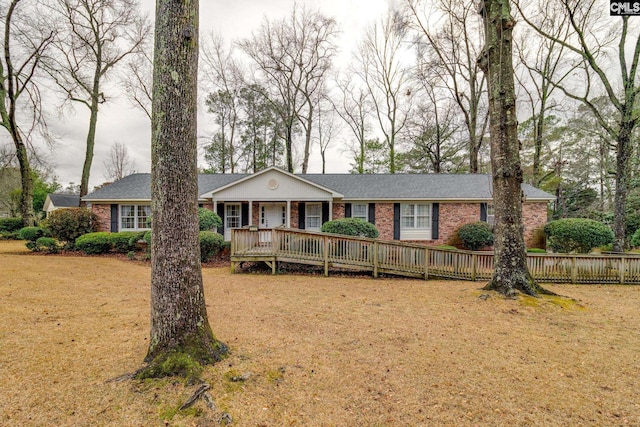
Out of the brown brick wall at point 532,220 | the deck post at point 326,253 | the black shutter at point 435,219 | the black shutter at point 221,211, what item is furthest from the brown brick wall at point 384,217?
the black shutter at point 221,211

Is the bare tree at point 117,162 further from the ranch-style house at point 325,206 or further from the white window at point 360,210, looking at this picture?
the white window at point 360,210

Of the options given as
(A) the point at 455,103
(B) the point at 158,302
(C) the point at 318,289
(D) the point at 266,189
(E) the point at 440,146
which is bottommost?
(C) the point at 318,289

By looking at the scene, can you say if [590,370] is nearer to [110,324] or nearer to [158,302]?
[158,302]

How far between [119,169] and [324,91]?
103 feet

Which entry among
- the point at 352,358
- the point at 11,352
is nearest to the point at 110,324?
the point at 11,352

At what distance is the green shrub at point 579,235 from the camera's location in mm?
11758

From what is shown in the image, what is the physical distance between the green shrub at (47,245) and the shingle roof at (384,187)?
258 cm

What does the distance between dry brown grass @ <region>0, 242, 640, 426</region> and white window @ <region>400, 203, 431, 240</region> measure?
8.36 m

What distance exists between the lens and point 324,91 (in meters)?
24.2

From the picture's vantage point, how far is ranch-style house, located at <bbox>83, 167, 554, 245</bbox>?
13523 mm

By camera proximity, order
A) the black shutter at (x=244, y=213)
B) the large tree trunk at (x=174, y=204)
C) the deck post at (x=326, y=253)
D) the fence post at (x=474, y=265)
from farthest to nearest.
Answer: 1. the black shutter at (x=244, y=213)
2. the deck post at (x=326, y=253)
3. the fence post at (x=474, y=265)
4. the large tree trunk at (x=174, y=204)

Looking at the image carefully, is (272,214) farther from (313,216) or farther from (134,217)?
(134,217)

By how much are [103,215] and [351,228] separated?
475 inches

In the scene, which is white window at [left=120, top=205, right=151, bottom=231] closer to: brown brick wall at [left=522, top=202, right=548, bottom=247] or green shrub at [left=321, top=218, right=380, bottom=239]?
green shrub at [left=321, top=218, right=380, bottom=239]
